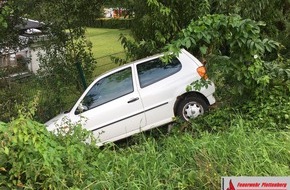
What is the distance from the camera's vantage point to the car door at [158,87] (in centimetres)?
758

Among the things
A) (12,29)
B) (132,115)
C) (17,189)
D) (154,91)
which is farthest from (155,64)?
(17,189)

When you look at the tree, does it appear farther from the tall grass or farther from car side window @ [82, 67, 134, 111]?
the tall grass

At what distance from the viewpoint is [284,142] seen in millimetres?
4203

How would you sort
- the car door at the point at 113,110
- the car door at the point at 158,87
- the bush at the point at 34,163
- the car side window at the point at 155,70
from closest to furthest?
the bush at the point at 34,163, the car door at the point at 113,110, the car door at the point at 158,87, the car side window at the point at 155,70

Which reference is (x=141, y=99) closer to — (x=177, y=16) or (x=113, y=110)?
(x=113, y=110)

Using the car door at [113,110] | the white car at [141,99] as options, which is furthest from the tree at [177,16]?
the car door at [113,110]

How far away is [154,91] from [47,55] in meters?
4.11

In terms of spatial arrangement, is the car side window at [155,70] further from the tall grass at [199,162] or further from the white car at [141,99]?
the tall grass at [199,162]

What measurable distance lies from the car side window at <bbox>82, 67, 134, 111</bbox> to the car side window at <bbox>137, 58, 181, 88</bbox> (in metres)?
0.22

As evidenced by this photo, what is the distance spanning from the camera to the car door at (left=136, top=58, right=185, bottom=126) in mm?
7582

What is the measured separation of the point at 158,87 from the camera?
770cm

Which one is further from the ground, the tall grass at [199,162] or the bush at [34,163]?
the bush at [34,163]

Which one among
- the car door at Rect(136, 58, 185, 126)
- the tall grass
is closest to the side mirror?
the car door at Rect(136, 58, 185, 126)

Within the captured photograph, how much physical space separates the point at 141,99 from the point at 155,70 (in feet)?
2.18
